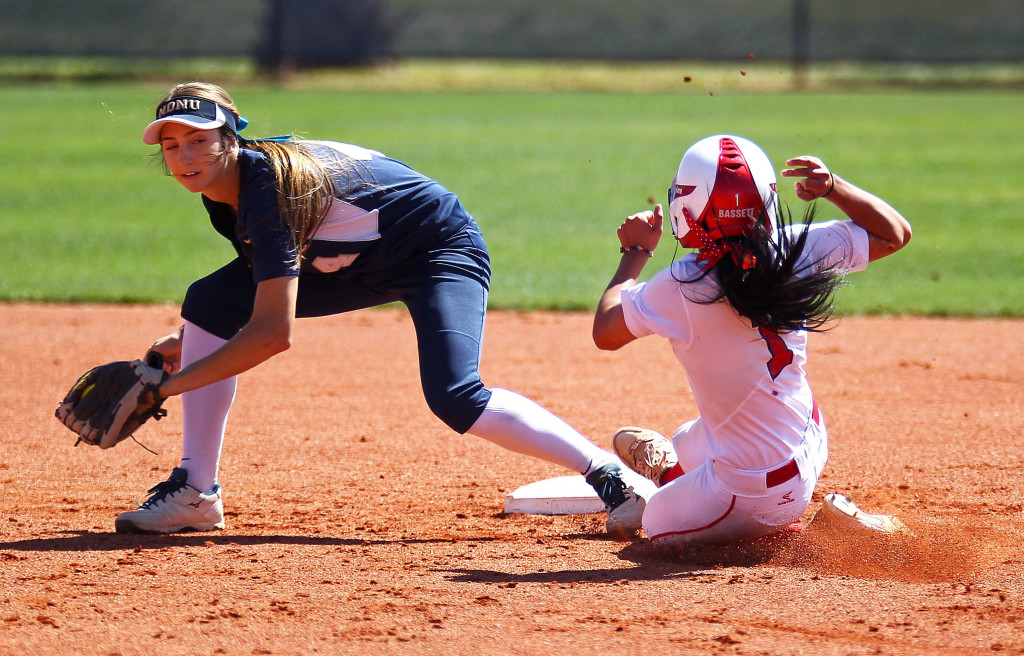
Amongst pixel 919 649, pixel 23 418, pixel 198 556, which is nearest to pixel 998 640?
pixel 919 649

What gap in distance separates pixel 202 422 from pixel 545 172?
10697mm

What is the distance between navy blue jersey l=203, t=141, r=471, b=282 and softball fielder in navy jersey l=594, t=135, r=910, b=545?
0.68 m

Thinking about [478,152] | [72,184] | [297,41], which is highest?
[297,41]

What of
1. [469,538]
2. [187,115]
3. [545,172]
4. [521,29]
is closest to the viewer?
[187,115]

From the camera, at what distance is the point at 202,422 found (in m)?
3.71

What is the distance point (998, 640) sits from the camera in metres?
2.66

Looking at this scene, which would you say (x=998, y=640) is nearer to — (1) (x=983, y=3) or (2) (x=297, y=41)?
(2) (x=297, y=41)

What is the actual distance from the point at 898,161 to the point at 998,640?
495 inches

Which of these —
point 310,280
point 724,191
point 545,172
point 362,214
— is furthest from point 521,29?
point 724,191

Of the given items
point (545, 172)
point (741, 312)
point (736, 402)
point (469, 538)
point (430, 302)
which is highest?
point (545, 172)

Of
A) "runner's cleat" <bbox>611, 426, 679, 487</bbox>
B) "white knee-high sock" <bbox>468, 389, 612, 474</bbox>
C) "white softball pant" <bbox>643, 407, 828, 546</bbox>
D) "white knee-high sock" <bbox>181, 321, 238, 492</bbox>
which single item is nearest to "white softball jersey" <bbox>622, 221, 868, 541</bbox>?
"white softball pant" <bbox>643, 407, 828, 546</bbox>

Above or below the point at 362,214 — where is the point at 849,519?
below

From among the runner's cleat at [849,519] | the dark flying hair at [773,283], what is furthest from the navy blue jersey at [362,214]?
the runner's cleat at [849,519]

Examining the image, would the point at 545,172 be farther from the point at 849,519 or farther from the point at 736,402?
the point at 736,402
